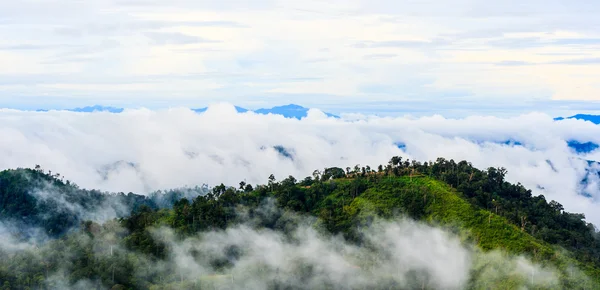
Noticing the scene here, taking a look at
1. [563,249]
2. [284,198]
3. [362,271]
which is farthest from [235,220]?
[563,249]

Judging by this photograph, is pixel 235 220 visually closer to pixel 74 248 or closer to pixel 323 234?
pixel 323 234

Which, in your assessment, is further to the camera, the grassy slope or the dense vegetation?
the dense vegetation

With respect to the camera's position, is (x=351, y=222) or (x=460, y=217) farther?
(x=351, y=222)

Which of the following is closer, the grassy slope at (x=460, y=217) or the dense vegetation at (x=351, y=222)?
the grassy slope at (x=460, y=217)
